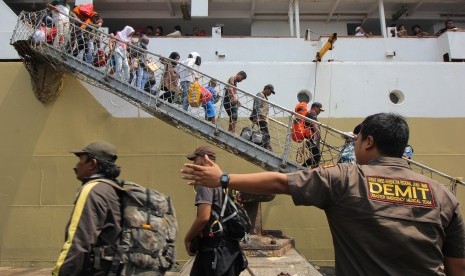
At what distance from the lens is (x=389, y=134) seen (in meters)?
1.70

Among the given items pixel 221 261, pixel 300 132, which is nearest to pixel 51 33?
pixel 300 132

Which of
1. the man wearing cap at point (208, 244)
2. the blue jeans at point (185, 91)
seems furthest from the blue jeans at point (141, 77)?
the man wearing cap at point (208, 244)

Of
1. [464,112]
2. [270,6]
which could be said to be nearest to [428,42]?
[464,112]

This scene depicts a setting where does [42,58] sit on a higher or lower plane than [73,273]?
higher

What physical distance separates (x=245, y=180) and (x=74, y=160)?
6.37m

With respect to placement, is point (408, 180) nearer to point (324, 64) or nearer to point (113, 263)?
point (113, 263)

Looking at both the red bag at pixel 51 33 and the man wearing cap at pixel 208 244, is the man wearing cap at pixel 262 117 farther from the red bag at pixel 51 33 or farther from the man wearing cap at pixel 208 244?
the red bag at pixel 51 33

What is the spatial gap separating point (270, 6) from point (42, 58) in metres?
5.90

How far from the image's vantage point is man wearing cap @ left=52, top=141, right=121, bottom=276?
6.46 ft

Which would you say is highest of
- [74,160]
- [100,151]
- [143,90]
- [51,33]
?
[51,33]

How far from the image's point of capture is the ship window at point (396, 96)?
7660 mm

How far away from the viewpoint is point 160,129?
24.2 ft

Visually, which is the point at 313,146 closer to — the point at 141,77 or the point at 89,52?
the point at 141,77

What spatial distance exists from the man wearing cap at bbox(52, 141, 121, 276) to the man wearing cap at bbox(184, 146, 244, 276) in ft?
2.61
